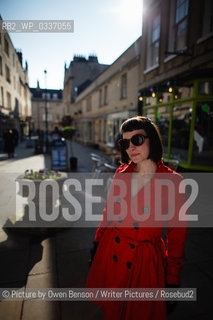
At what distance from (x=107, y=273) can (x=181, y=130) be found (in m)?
6.75

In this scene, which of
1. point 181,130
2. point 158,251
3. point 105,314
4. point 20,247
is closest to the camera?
point 158,251

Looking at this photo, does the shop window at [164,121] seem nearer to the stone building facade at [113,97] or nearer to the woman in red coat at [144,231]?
the stone building facade at [113,97]

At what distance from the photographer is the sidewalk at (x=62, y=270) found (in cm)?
221

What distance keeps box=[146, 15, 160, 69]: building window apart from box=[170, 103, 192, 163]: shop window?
330cm

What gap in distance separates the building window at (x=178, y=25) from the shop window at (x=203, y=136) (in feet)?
9.19

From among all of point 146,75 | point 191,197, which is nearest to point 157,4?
point 146,75

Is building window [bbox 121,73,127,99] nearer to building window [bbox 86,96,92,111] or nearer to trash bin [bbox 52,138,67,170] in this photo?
trash bin [bbox 52,138,67,170]

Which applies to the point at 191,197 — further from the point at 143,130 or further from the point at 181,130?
the point at 143,130

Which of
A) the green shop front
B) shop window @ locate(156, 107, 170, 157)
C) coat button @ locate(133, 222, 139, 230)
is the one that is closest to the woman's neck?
coat button @ locate(133, 222, 139, 230)

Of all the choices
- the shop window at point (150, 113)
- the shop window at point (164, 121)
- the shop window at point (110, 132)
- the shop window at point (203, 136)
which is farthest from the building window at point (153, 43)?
the shop window at point (110, 132)

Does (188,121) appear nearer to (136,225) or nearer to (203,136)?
(203,136)

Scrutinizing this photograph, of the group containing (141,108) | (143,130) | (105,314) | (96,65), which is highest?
(96,65)

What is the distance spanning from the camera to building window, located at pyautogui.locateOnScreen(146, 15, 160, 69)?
8.95 metres

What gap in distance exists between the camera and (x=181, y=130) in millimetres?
7379
